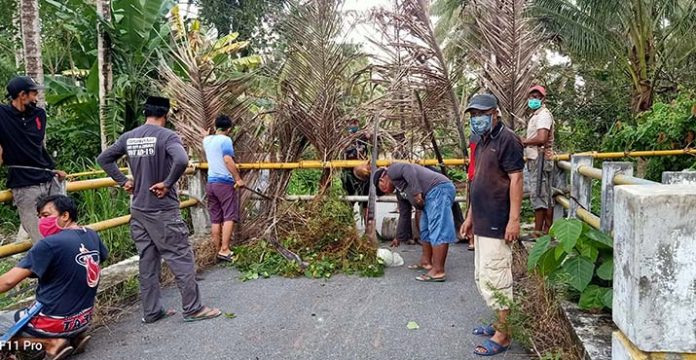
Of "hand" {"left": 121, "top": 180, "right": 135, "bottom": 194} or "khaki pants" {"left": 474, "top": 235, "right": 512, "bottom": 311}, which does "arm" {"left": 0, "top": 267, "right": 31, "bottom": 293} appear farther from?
"khaki pants" {"left": 474, "top": 235, "right": 512, "bottom": 311}

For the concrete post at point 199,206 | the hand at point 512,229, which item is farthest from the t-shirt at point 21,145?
the hand at point 512,229

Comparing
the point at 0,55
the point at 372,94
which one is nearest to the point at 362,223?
the point at 372,94

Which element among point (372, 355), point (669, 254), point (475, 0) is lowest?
point (372, 355)

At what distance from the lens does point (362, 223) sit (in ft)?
22.4

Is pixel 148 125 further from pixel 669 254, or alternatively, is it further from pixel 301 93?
pixel 669 254

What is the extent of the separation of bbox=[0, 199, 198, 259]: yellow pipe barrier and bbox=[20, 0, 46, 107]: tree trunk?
8.61ft

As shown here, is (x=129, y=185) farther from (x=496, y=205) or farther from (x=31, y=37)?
(x=31, y=37)

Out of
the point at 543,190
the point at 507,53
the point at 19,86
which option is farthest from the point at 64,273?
the point at 507,53

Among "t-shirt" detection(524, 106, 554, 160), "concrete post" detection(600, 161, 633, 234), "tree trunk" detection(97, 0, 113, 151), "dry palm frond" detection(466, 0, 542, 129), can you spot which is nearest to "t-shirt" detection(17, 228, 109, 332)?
"concrete post" detection(600, 161, 633, 234)

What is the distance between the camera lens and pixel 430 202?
17.7 feet

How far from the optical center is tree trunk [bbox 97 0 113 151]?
8.84m

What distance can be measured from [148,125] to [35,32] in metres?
3.76

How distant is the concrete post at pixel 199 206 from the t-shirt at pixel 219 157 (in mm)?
753

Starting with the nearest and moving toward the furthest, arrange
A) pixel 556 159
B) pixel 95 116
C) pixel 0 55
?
pixel 556 159 → pixel 95 116 → pixel 0 55
